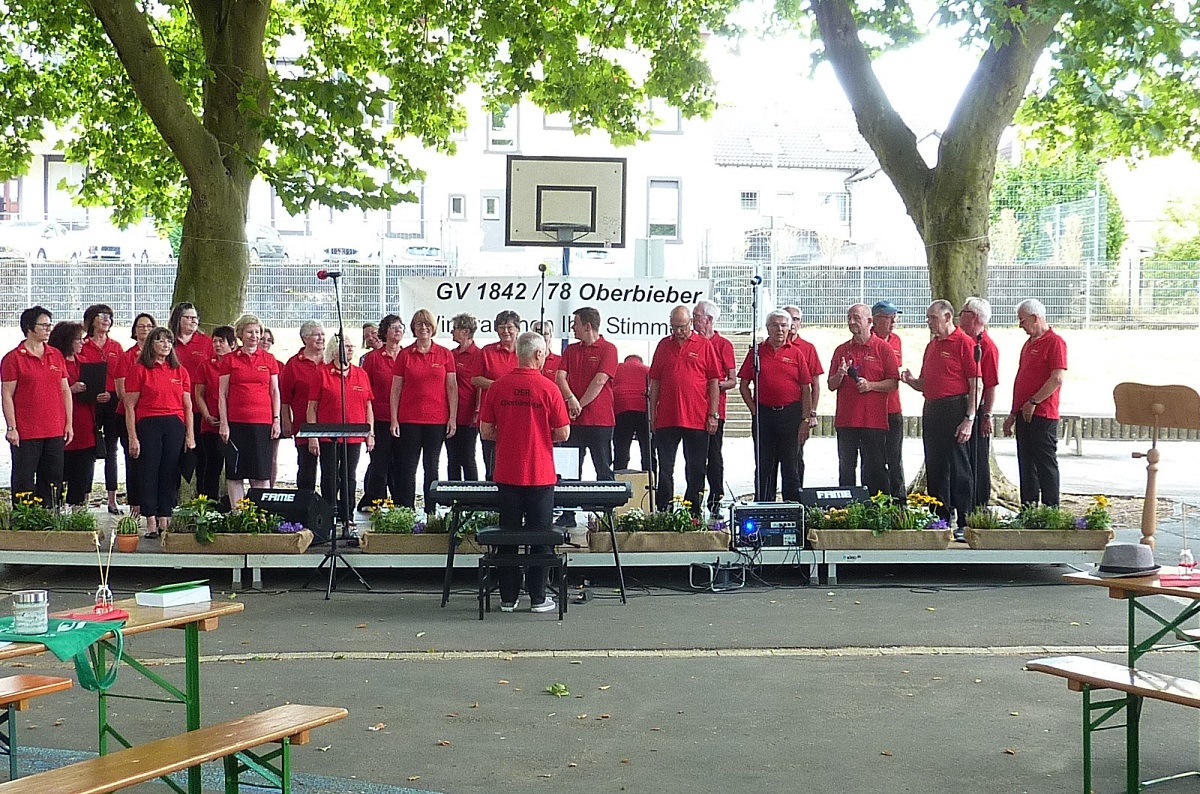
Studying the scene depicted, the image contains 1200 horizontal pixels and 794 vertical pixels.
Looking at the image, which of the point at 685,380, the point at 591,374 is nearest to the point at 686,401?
the point at 685,380

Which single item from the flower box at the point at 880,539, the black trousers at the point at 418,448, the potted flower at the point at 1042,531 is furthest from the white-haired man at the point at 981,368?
the black trousers at the point at 418,448

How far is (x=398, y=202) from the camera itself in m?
13.6

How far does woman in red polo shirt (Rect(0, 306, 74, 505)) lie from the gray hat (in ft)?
26.5

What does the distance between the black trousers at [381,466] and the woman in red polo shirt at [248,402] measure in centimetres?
90

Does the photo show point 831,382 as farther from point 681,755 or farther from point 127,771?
point 127,771

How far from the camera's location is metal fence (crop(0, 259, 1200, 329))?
21859 millimetres

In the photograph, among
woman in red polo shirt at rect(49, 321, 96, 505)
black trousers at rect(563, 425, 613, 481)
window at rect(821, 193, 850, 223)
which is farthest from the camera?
window at rect(821, 193, 850, 223)

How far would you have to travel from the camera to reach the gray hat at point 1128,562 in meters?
5.48

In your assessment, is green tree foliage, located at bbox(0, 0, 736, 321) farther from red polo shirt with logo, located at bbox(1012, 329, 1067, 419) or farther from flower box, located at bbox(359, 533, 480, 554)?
red polo shirt with logo, located at bbox(1012, 329, 1067, 419)

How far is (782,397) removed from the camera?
11.2 metres

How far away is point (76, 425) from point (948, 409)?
7.23 m

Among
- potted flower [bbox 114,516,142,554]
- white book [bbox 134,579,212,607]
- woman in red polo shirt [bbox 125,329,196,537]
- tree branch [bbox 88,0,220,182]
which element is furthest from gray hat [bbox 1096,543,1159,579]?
tree branch [bbox 88,0,220,182]

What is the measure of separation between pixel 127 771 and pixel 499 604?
16.2 feet

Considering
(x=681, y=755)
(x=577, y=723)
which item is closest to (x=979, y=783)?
(x=681, y=755)
